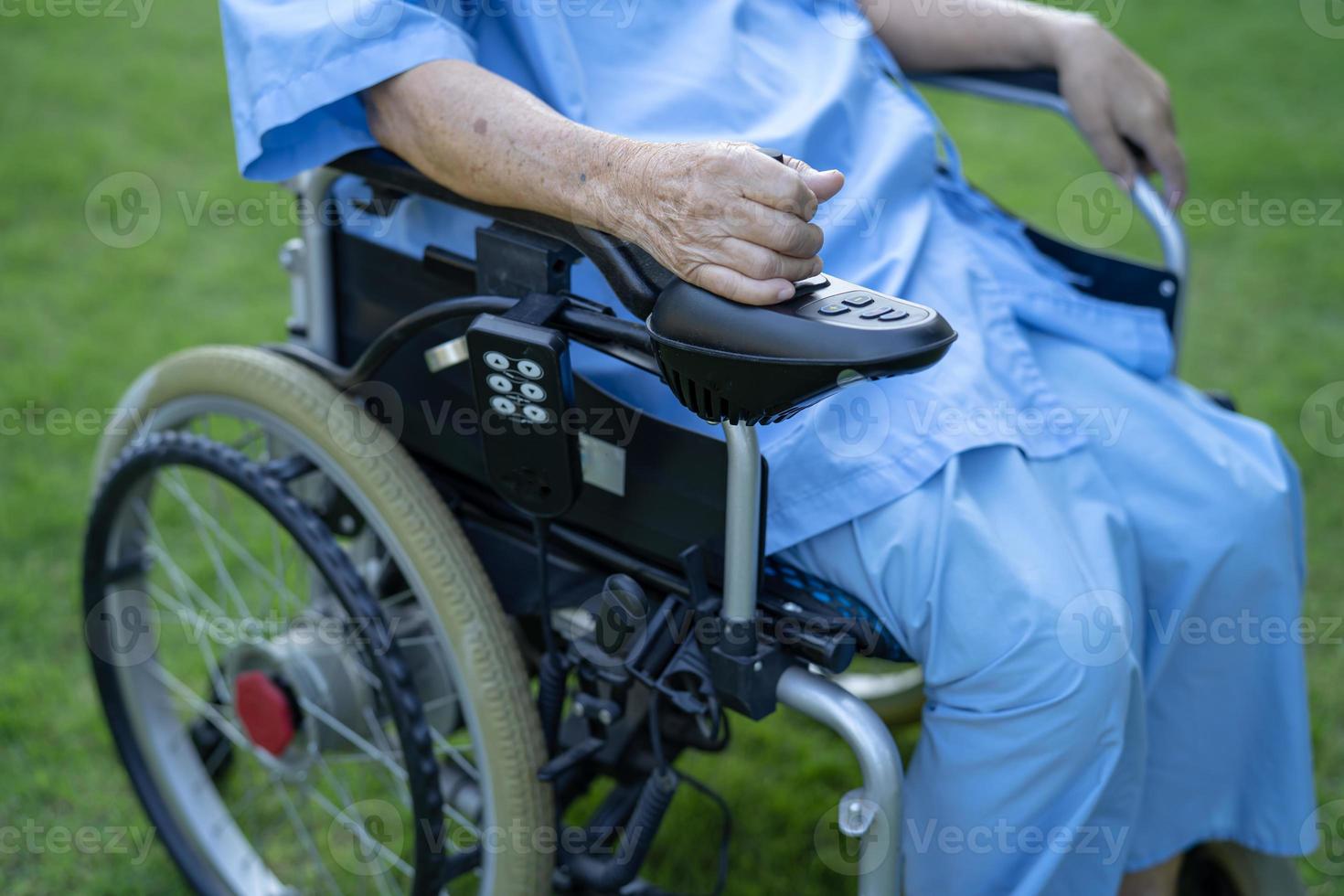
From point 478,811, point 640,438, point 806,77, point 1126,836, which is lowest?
point 478,811

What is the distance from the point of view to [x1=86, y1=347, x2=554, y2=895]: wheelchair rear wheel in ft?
4.04

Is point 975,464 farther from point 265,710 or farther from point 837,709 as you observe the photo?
point 265,710

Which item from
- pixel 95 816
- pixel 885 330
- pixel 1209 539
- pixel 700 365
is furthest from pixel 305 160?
pixel 95 816

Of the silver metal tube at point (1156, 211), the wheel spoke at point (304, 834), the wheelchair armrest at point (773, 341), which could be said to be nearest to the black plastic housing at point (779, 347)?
the wheelchair armrest at point (773, 341)

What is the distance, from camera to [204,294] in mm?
3076

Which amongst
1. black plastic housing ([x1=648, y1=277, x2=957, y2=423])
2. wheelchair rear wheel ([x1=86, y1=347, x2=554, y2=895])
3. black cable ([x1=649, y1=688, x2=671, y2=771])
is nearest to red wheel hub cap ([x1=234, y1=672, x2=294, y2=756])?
wheelchair rear wheel ([x1=86, y1=347, x2=554, y2=895])

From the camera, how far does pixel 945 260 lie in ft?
4.52

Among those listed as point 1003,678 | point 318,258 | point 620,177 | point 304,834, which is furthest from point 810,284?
point 304,834

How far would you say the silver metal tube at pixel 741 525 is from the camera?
1007 mm

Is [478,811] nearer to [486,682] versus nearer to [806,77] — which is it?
[486,682]

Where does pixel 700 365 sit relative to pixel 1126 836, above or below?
above

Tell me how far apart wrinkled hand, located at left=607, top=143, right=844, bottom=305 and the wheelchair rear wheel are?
0.42m

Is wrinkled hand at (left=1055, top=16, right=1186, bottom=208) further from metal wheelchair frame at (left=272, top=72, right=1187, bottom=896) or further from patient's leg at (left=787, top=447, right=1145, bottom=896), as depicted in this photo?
metal wheelchair frame at (left=272, top=72, right=1187, bottom=896)

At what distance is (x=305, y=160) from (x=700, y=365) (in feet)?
1.78
